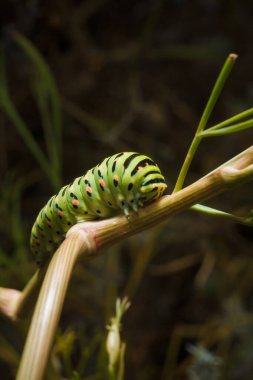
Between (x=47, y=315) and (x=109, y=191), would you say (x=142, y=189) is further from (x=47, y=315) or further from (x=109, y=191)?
(x=47, y=315)

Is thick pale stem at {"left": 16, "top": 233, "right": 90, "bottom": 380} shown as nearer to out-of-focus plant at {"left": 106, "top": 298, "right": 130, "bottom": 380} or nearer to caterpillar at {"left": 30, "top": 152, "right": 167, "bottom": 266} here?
caterpillar at {"left": 30, "top": 152, "right": 167, "bottom": 266}

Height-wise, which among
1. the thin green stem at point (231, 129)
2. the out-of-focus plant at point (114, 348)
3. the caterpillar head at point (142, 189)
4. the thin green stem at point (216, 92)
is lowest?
the out-of-focus plant at point (114, 348)

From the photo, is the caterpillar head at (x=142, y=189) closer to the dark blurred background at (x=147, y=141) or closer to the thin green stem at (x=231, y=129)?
the thin green stem at (x=231, y=129)

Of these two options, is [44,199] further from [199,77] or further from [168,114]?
[199,77]

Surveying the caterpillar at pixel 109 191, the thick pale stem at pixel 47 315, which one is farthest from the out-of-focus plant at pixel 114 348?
the thick pale stem at pixel 47 315

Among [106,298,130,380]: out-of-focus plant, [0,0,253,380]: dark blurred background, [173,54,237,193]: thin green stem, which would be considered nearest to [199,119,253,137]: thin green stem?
[173,54,237,193]: thin green stem

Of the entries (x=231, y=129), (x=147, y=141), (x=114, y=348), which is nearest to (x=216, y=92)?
(x=231, y=129)
